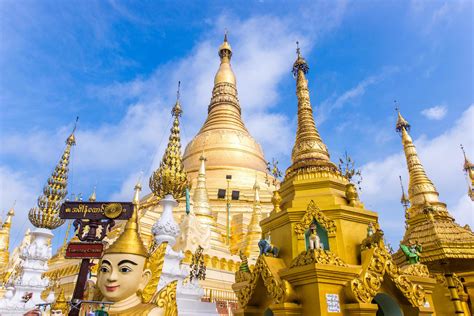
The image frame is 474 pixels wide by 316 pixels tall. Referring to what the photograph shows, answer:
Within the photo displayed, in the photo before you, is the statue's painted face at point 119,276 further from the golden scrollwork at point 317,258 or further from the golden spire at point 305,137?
the golden spire at point 305,137

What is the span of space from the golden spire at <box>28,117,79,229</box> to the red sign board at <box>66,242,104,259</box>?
242 inches

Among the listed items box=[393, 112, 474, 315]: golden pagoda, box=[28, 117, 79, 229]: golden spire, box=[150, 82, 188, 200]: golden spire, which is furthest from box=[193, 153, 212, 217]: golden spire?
box=[150, 82, 188, 200]: golden spire

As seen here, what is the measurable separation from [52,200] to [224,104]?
27.5 metres

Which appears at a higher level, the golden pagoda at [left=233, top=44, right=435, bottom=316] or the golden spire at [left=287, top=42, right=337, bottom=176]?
the golden spire at [left=287, top=42, right=337, bottom=176]

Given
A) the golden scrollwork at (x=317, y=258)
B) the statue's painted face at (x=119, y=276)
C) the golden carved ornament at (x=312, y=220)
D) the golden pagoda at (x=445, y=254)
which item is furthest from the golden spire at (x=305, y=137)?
the statue's painted face at (x=119, y=276)

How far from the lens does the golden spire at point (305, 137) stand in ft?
27.6

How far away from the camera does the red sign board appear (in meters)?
5.70

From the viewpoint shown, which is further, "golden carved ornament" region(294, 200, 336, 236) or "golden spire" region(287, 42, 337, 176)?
"golden spire" region(287, 42, 337, 176)

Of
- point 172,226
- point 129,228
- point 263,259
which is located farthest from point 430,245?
point 129,228

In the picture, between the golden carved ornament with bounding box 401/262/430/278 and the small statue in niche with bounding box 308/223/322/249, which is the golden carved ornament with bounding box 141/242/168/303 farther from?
the golden carved ornament with bounding box 401/262/430/278

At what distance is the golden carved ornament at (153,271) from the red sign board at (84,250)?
3.04ft

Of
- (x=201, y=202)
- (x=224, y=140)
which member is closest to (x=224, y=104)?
(x=224, y=140)

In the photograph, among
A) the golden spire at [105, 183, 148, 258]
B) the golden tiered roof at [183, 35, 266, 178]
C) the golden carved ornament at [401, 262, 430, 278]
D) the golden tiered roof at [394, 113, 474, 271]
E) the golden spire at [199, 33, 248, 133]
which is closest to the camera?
the golden spire at [105, 183, 148, 258]

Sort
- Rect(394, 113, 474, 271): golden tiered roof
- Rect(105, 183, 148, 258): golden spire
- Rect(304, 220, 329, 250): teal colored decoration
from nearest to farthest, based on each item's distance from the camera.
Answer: Rect(105, 183, 148, 258): golden spire, Rect(304, 220, 329, 250): teal colored decoration, Rect(394, 113, 474, 271): golden tiered roof
